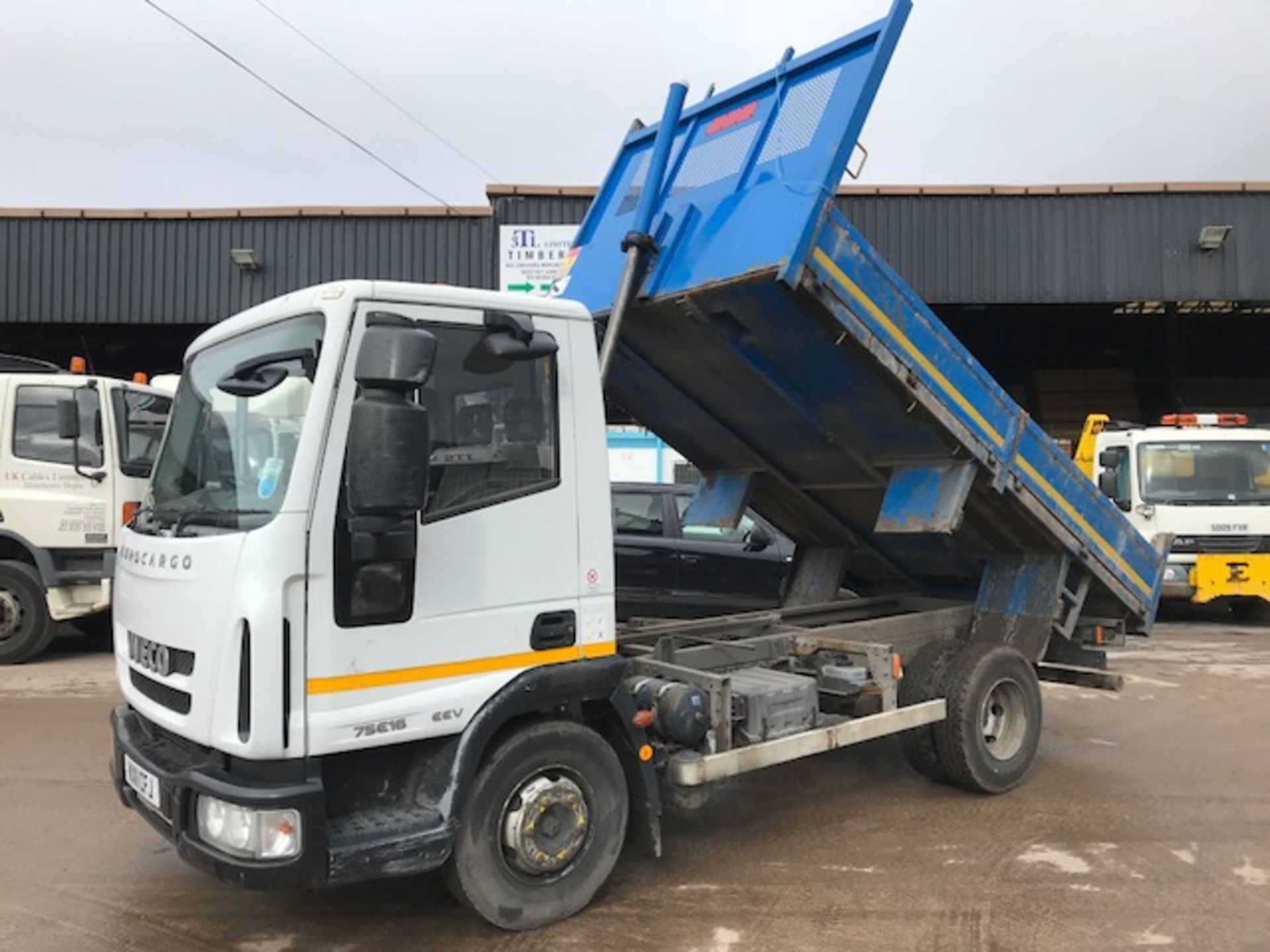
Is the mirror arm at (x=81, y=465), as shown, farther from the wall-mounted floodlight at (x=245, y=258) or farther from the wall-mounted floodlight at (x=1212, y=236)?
the wall-mounted floodlight at (x=1212, y=236)

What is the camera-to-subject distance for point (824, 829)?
16.0 feet

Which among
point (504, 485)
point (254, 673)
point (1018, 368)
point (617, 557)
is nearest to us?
point (254, 673)

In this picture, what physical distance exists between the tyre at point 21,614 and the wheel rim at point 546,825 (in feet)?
23.5

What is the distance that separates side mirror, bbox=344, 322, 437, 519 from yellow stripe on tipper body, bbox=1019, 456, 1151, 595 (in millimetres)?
3314

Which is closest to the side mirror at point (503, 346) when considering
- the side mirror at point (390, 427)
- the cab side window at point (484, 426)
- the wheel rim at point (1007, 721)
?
the cab side window at point (484, 426)

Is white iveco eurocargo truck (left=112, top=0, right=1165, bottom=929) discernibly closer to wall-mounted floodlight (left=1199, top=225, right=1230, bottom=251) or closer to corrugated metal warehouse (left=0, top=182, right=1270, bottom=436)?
corrugated metal warehouse (left=0, top=182, right=1270, bottom=436)

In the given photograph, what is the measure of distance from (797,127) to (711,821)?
11.1ft

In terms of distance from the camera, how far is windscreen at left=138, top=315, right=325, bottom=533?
125 inches

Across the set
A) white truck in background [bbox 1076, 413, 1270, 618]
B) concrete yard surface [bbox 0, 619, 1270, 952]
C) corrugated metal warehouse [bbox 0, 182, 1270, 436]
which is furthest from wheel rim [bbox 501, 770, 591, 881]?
corrugated metal warehouse [bbox 0, 182, 1270, 436]

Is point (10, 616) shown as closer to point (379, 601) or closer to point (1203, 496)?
point (379, 601)

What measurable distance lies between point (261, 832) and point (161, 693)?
731 millimetres

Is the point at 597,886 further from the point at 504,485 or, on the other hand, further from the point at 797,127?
the point at 797,127

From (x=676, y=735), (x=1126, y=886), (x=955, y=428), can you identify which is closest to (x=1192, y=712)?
(x=1126, y=886)

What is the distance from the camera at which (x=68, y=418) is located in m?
7.80
